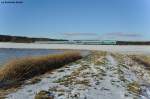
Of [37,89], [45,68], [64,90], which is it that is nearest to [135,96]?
[64,90]

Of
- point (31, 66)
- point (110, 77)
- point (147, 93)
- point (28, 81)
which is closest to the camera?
point (147, 93)

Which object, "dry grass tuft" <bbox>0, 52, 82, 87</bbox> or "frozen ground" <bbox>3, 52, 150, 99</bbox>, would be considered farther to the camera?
"dry grass tuft" <bbox>0, 52, 82, 87</bbox>

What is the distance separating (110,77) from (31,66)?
4.66 m

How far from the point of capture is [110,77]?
65.5ft

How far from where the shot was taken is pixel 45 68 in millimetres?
23609

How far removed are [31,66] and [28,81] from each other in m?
4.18

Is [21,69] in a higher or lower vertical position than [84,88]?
higher

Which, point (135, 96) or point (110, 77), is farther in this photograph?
point (110, 77)

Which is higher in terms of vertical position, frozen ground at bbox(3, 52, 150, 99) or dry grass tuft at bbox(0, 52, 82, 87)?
dry grass tuft at bbox(0, 52, 82, 87)

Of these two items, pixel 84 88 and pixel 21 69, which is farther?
pixel 21 69

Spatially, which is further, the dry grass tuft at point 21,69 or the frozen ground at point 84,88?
the dry grass tuft at point 21,69

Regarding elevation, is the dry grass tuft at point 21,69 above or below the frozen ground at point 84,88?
above

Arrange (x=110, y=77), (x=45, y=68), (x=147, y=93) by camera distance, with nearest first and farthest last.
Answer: (x=147, y=93) < (x=110, y=77) < (x=45, y=68)

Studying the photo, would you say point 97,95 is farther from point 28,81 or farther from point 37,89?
point 28,81
